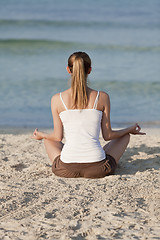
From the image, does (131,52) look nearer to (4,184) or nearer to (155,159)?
(155,159)

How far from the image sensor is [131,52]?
16.2 m

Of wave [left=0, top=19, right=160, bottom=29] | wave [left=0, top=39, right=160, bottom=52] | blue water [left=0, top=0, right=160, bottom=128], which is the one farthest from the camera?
wave [left=0, top=19, right=160, bottom=29]

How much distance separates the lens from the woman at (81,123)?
325cm

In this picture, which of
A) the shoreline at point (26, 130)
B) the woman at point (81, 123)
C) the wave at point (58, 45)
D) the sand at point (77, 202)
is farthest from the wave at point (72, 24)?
the woman at point (81, 123)

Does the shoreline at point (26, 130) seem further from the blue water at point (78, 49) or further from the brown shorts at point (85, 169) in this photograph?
the brown shorts at point (85, 169)

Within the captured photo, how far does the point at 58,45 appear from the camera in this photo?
1828 cm

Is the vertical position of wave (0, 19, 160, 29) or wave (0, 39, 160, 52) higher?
wave (0, 19, 160, 29)

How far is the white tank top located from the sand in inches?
10.0

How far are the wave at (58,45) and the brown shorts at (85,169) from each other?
13.7m

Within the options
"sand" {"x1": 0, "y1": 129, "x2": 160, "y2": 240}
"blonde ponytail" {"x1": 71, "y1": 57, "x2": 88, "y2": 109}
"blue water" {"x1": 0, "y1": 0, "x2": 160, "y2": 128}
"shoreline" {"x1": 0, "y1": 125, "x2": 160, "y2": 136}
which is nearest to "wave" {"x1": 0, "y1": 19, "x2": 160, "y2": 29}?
"blue water" {"x1": 0, "y1": 0, "x2": 160, "y2": 128}

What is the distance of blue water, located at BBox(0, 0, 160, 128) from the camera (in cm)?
815

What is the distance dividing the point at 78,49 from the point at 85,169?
1429 cm

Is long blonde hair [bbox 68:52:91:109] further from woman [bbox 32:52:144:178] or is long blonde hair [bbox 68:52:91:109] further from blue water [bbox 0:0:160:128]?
blue water [bbox 0:0:160:128]

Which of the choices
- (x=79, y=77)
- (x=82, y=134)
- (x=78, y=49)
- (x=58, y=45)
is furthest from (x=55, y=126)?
(x=58, y=45)
